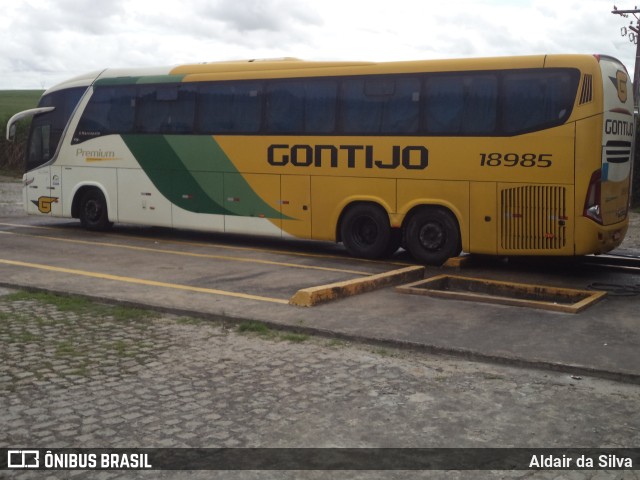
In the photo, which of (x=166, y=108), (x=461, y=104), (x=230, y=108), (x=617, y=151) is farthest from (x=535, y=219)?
(x=166, y=108)

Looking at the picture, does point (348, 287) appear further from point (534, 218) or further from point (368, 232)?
point (368, 232)

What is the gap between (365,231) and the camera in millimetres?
14367

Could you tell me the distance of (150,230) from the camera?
61.7 ft

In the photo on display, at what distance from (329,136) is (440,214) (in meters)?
2.39

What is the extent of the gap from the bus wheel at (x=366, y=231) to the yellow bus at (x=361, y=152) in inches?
1.0

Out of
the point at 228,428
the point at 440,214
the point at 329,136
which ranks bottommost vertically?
the point at 228,428

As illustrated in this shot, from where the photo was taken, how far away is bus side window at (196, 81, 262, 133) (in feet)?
50.0

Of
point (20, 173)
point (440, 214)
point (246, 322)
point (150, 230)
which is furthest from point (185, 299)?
point (20, 173)

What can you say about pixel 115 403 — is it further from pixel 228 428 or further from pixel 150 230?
pixel 150 230

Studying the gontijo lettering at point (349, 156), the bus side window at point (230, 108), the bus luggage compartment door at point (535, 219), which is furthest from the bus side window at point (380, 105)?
the bus luggage compartment door at point (535, 219)

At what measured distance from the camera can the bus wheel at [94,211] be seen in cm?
1781

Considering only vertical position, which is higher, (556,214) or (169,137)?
(169,137)

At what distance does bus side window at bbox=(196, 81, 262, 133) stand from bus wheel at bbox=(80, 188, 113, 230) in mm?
3229

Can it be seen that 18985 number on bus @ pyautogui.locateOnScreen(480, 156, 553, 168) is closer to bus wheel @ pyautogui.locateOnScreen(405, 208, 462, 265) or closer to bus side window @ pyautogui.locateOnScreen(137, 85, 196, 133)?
bus wheel @ pyautogui.locateOnScreen(405, 208, 462, 265)
